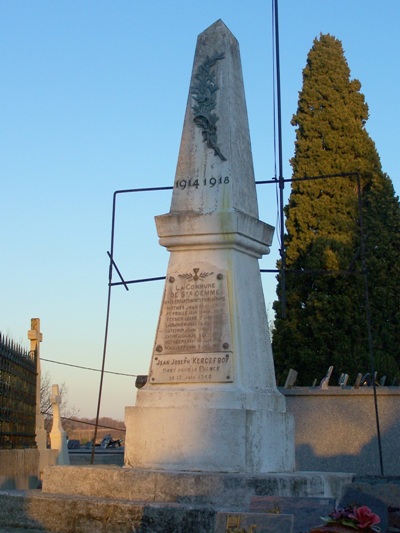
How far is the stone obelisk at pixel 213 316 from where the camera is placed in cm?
965

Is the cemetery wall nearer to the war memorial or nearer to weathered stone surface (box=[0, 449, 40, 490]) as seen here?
weathered stone surface (box=[0, 449, 40, 490])

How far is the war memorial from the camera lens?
29.3ft

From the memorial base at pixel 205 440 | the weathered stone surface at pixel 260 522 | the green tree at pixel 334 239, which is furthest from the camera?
the green tree at pixel 334 239

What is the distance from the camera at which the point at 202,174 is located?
10.5 m

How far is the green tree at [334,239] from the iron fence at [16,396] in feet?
31.5

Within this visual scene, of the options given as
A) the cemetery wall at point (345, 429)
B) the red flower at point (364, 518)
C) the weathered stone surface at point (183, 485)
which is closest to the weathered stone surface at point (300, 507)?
the red flower at point (364, 518)

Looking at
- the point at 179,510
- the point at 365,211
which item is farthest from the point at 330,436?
the point at 365,211

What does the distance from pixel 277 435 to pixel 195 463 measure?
3.29 feet

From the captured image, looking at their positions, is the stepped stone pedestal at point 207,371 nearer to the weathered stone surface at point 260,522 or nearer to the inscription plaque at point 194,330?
the inscription plaque at point 194,330

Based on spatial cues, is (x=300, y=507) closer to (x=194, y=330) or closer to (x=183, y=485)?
(x=183, y=485)

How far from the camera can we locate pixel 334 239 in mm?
23812

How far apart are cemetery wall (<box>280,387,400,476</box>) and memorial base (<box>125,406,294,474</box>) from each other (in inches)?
222

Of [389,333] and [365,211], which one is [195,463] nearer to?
[389,333]

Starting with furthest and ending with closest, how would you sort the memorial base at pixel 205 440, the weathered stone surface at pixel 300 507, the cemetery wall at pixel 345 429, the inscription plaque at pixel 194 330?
1. the cemetery wall at pixel 345 429
2. the inscription plaque at pixel 194 330
3. the memorial base at pixel 205 440
4. the weathered stone surface at pixel 300 507
